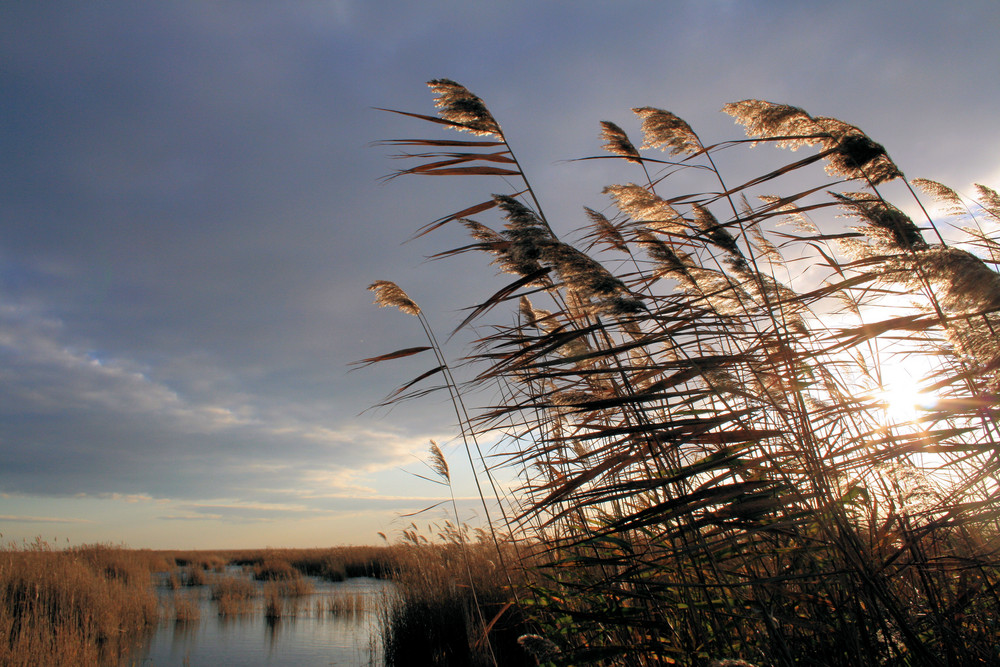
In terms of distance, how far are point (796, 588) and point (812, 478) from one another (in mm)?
453

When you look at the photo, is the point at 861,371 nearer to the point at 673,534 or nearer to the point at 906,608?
the point at 906,608

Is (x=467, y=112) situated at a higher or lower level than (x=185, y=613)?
higher

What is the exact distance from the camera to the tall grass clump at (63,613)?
5719 millimetres

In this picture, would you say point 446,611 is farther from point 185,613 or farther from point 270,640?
point 185,613

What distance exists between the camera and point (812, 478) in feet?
5.75

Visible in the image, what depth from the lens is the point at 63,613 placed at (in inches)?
302

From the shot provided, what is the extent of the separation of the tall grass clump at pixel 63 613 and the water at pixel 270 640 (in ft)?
1.63

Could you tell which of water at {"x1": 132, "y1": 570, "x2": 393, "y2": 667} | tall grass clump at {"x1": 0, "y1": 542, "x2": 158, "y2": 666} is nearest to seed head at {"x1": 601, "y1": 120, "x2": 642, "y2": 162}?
water at {"x1": 132, "y1": 570, "x2": 393, "y2": 667}

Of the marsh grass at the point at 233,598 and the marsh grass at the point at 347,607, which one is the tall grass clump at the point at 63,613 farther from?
the marsh grass at the point at 347,607

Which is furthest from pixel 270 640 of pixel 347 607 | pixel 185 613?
pixel 347 607

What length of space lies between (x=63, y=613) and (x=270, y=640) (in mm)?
3307

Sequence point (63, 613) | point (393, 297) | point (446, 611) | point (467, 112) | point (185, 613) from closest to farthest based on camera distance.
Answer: point (467, 112) < point (393, 297) < point (446, 611) < point (63, 613) < point (185, 613)

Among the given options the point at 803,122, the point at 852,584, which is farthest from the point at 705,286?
the point at 852,584

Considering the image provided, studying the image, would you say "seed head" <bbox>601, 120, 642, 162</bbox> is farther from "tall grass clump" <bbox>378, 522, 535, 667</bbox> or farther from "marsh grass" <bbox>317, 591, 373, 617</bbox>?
"marsh grass" <bbox>317, 591, 373, 617</bbox>
